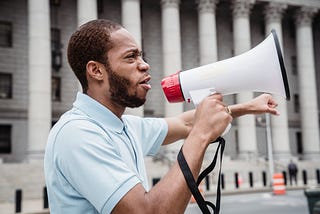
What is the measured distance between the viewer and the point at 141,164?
2.38 meters

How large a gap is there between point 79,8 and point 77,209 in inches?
1330

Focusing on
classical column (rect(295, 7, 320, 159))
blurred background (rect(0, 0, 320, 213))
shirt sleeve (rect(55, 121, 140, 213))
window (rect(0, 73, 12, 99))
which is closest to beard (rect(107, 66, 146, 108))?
shirt sleeve (rect(55, 121, 140, 213))

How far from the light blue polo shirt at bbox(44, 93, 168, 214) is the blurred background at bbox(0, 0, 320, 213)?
23885 millimetres

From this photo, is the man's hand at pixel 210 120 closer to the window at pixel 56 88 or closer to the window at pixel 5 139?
the window at pixel 5 139

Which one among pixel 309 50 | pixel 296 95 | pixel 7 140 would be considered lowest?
pixel 7 140

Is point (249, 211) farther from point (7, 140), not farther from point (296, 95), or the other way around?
point (296, 95)

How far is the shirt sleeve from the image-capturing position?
184cm

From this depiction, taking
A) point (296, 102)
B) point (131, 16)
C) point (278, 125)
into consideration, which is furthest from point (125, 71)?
point (296, 102)

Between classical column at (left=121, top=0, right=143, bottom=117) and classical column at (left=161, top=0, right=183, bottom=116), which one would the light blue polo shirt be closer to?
classical column at (left=121, top=0, right=143, bottom=117)

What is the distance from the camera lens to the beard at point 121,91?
7.22 feet

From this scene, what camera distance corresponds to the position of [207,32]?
38.8m

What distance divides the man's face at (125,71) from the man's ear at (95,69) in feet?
0.15

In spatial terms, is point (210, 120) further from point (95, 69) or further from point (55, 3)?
point (55, 3)

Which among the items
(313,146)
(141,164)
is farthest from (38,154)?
(141,164)
